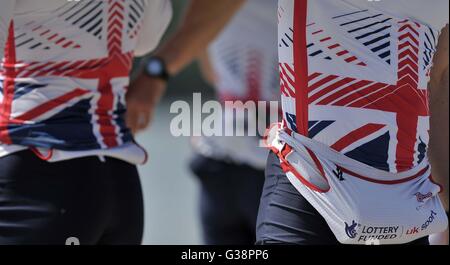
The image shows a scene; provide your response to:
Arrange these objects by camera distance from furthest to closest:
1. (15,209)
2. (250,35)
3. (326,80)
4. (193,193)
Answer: (193,193)
(250,35)
(15,209)
(326,80)

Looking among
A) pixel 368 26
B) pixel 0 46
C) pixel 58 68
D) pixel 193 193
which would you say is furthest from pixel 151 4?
pixel 193 193

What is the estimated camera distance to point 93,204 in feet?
8.82

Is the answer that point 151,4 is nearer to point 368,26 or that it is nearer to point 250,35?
point 368,26

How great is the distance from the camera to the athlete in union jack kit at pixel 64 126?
2602 mm

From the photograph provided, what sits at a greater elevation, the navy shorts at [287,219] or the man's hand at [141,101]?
the man's hand at [141,101]

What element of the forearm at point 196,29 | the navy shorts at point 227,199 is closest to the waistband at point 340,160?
the forearm at point 196,29

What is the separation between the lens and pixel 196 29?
3619 mm

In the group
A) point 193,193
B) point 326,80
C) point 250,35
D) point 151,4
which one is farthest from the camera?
point 193,193

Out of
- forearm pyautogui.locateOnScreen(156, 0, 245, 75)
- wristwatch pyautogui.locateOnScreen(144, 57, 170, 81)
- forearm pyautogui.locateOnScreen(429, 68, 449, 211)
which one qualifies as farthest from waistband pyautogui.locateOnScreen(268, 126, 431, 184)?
forearm pyautogui.locateOnScreen(156, 0, 245, 75)

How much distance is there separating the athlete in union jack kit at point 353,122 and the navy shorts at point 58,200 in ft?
1.70

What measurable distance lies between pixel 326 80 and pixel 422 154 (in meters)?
0.33

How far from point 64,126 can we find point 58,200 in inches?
8.0

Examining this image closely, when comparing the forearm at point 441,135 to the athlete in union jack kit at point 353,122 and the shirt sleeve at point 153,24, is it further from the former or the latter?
the shirt sleeve at point 153,24

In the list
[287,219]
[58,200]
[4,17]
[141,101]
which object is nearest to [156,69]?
[141,101]
